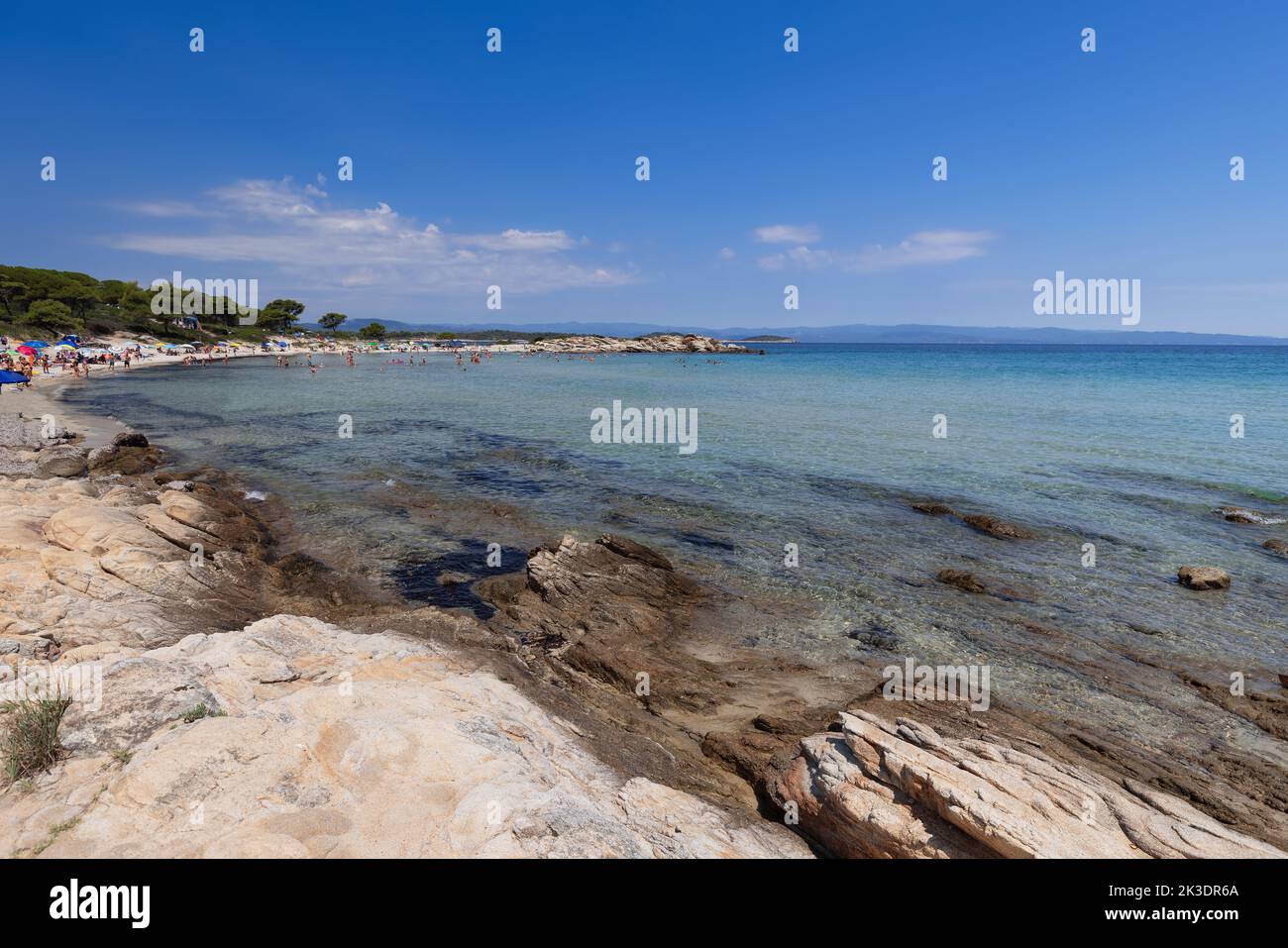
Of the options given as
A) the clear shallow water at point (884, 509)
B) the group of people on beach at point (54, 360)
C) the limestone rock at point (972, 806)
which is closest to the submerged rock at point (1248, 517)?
the clear shallow water at point (884, 509)

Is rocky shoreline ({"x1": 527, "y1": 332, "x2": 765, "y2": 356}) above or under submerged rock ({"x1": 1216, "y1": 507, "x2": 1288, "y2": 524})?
above

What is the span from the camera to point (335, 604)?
45.2 feet

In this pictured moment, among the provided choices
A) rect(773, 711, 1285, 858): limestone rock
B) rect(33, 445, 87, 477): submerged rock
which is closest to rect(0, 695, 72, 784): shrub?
rect(773, 711, 1285, 858): limestone rock

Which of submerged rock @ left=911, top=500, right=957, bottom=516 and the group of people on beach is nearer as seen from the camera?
submerged rock @ left=911, top=500, right=957, bottom=516

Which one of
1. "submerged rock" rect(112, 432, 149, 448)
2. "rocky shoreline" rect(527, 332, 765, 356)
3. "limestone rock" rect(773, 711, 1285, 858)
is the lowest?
"limestone rock" rect(773, 711, 1285, 858)

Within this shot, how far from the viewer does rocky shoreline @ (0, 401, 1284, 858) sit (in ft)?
18.5

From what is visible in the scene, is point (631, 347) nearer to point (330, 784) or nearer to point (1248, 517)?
point (1248, 517)

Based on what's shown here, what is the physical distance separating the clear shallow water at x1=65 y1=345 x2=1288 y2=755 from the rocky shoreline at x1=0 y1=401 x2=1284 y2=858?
2189mm

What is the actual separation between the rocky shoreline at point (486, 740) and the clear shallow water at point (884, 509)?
2189 millimetres

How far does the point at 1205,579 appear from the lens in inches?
594

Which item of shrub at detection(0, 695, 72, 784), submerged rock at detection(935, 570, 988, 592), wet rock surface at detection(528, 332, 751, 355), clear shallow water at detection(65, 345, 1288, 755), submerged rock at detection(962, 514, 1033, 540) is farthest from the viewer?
wet rock surface at detection(528, 332, 751, 355)

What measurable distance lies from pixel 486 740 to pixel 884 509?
18.4 meters

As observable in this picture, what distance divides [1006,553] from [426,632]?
1661 centimetres

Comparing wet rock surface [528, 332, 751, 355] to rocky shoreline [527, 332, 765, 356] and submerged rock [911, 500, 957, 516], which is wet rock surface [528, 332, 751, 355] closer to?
rocky shoreline [527, 332, 765, 356]
